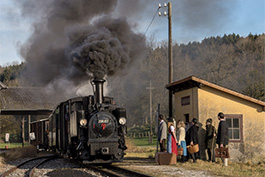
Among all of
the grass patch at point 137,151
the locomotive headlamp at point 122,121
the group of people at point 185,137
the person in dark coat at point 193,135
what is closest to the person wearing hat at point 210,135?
the group of people at point 185,137

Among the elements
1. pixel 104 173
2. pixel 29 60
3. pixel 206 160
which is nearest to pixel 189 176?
pixel 104 173

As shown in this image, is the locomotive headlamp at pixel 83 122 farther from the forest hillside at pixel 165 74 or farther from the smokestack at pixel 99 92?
the forest hillside at pixel 165 74

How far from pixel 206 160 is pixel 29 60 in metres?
9.35

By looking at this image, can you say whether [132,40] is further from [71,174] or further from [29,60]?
[71,174]

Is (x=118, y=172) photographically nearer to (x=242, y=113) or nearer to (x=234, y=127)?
(x=234, y=127)

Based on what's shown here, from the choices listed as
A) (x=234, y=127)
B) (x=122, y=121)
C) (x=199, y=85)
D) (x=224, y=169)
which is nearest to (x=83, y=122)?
(x=122, y=121)

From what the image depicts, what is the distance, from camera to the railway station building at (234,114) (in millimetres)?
13781

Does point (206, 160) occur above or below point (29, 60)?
below

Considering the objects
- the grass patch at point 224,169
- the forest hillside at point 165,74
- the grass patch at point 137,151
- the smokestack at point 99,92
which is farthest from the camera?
the forest hillside at point 165,74

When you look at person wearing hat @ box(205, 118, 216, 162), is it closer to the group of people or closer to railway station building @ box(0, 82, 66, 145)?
the group of people

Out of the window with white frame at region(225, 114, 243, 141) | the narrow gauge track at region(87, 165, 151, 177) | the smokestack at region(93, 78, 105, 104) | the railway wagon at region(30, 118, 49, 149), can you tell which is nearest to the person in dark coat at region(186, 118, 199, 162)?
the window with white frame at region(225, 114, 243, 141)

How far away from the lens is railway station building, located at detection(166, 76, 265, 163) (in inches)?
543

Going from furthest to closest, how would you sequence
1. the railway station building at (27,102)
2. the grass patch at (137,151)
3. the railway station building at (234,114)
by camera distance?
the railway station building at (27,102) < the grass patch at (137,151) < the railway station building at (234,114)

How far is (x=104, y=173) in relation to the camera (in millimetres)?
10203
